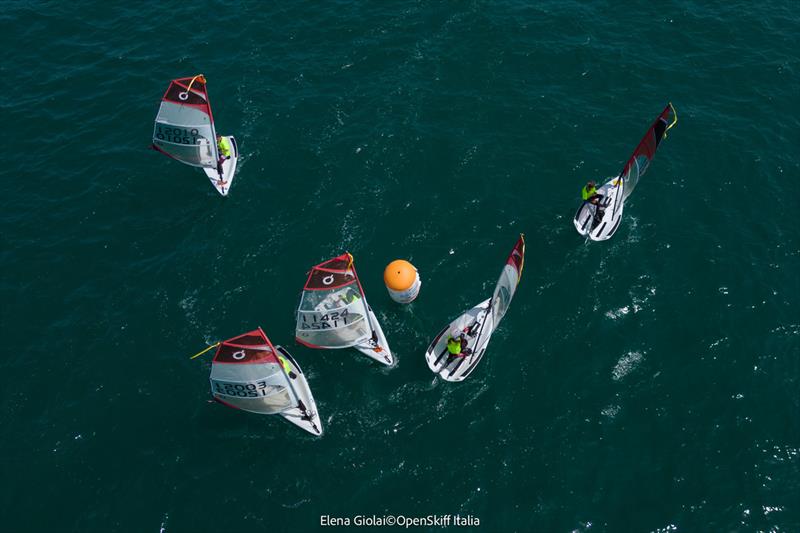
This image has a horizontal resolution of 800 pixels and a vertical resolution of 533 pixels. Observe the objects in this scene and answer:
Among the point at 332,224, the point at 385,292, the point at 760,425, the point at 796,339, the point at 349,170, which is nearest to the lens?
the point at 760,425

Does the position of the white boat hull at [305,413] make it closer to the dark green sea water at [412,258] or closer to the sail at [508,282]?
the dark green sea water at [412,258]

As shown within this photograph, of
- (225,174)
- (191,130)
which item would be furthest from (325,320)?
(191,130)

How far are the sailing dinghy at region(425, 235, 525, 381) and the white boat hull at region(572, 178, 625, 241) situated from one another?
10.8m

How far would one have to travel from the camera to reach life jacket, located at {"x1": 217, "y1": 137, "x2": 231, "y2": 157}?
67.0 m

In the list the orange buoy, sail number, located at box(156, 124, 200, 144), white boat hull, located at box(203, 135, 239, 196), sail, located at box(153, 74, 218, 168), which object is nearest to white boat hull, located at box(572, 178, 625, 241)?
the orange buoy

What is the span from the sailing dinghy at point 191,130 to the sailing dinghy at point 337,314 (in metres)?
21.2

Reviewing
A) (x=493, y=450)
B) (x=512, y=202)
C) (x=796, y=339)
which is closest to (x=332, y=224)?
(x=512, y=202)

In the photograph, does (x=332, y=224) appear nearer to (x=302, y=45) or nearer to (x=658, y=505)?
(x=302, y=45)

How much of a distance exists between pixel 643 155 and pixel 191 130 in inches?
1742

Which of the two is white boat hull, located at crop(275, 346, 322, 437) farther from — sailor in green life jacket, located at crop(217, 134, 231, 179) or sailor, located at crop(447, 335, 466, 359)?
sailor in green life jacket, located at crop(217, 134, 231, 179)

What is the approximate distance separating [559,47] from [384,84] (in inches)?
872

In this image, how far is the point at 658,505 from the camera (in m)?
46.0

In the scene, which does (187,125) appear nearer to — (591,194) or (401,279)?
(401,279)

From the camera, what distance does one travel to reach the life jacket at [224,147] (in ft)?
220
